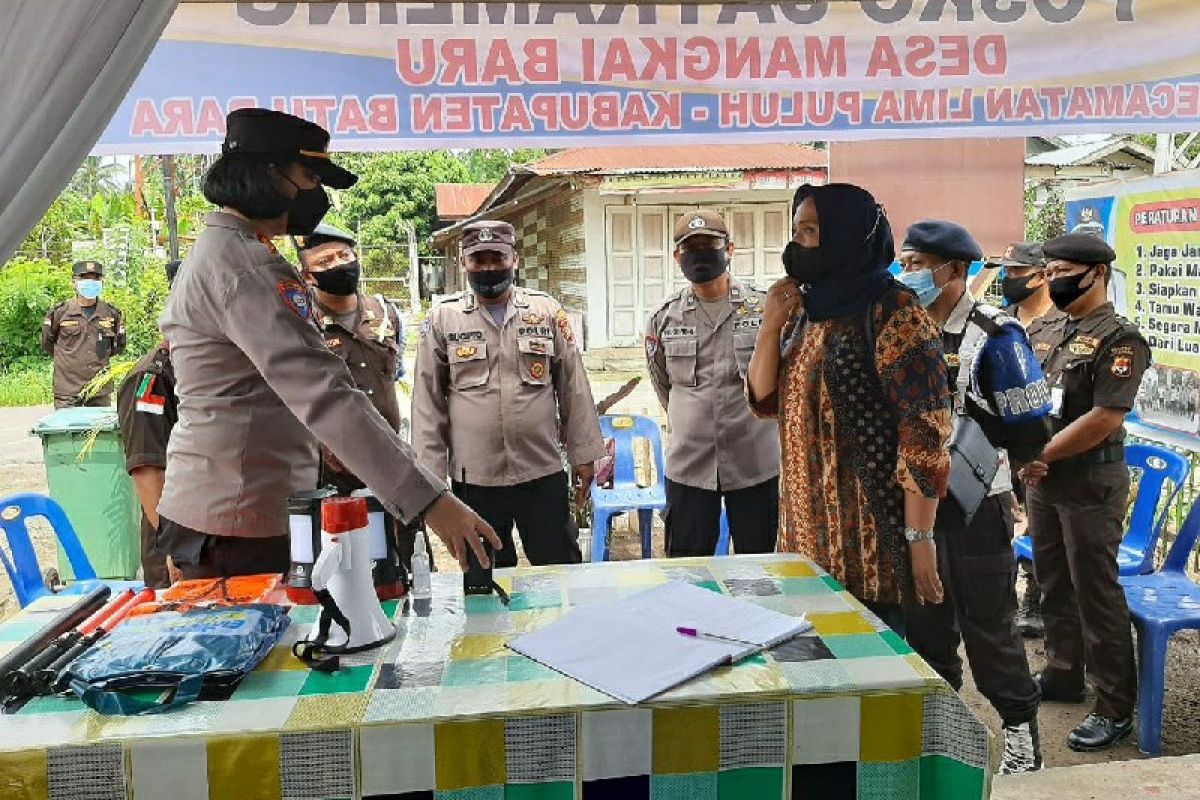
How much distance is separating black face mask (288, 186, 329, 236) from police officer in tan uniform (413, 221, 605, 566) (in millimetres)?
1514

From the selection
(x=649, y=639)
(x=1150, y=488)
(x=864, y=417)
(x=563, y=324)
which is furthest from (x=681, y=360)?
(x=649, y=639)

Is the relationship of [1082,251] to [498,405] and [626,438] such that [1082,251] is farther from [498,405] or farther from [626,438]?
[626,438]

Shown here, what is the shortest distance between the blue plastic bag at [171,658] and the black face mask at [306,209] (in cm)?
97

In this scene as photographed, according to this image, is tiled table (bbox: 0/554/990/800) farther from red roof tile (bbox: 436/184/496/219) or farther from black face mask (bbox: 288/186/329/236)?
red roof tile (bbox: 436/184/496/219)

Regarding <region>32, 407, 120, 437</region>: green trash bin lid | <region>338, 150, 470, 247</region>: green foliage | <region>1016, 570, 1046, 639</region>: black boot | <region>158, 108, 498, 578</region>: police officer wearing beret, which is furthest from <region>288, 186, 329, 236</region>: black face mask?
<region>338, 150, 470, 247</region>: green foliage

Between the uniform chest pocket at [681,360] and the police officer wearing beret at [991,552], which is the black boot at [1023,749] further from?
the uniform chest pocket at [681,360]

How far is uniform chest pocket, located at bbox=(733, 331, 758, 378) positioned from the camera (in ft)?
13.0

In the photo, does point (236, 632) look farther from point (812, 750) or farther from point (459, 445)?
point (459, 445)

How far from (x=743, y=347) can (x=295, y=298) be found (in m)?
2.20

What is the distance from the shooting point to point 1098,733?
348 centimetres

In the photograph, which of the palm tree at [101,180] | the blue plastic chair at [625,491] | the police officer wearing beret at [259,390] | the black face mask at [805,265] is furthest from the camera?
the palm tree at [101,180]

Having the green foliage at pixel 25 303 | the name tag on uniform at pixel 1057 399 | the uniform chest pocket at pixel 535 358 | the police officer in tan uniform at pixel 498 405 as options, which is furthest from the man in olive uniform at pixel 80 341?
the green foliage at pixel 25 303

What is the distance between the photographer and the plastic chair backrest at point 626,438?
5746mm

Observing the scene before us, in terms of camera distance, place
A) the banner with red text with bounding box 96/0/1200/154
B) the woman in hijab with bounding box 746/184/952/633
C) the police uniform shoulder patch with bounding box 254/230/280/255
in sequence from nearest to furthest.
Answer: the police uniform shoulder patch with bounding box 254/230/280/255 < the woman in hijab with bounding box 746/184/952/633 < the banner with red text with bounding box 96/0/1200/154
